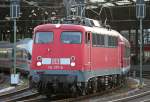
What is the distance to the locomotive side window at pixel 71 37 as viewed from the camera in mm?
22688

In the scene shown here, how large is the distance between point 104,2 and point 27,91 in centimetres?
2595

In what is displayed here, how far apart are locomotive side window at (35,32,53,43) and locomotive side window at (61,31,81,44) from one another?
20.2 inches

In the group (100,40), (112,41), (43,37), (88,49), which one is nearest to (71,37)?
(88,49)

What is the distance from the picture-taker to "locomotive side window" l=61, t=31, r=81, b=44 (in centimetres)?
2269

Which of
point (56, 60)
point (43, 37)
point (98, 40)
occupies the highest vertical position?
point (43, 37)

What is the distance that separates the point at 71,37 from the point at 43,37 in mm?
1195

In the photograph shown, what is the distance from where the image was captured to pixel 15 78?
110 ft

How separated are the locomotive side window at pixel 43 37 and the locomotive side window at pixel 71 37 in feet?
1.69

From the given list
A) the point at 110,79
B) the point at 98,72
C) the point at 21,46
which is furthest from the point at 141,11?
the point at 21,46

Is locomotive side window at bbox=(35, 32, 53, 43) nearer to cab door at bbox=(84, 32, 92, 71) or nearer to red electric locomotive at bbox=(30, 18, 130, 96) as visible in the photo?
red electric locomotive at bbox=(30, 18, 130, 96)

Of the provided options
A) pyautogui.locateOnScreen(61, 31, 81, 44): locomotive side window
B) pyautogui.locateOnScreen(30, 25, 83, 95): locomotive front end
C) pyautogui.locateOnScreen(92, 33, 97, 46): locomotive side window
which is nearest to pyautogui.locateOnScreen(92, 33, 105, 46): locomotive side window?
pyautogui.locateOnScreen(92, 33, 97, 46): locomotive side window

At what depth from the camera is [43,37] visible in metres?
23.0

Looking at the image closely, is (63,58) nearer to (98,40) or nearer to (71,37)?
(71,37)

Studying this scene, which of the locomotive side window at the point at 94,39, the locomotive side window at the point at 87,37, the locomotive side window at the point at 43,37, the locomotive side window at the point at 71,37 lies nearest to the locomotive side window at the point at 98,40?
the locomotive side window at the point at 94,39
